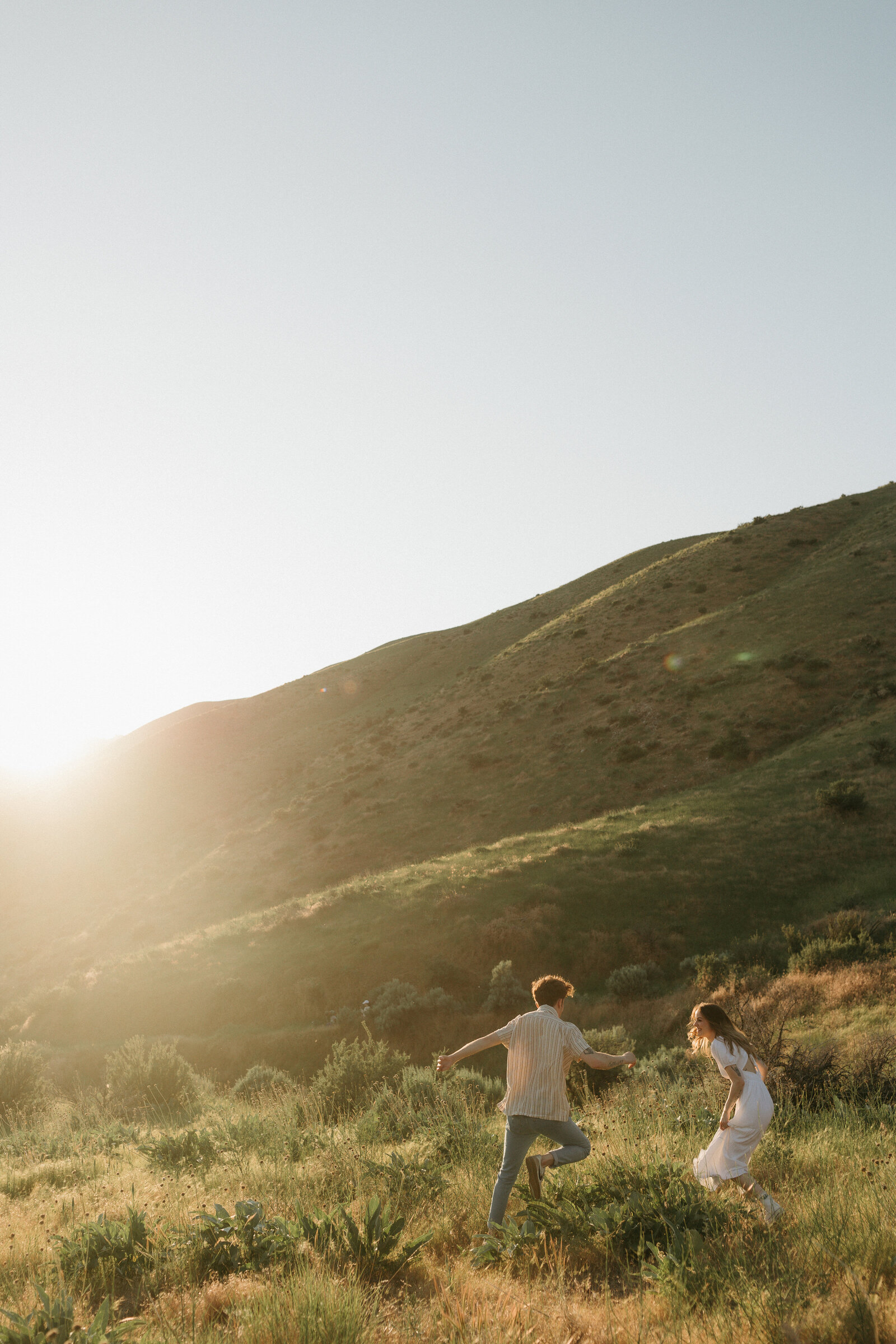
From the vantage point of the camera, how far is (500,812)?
128 feet

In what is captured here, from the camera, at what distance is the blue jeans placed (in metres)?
6.00

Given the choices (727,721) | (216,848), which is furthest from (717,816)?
(216,848)

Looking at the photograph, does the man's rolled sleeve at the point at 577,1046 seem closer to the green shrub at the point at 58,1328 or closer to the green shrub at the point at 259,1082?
the green shrub at the point at 58,1328

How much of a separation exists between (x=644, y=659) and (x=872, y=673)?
586 inches

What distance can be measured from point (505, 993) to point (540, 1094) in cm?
1610

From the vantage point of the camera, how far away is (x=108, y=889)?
50.2 metres

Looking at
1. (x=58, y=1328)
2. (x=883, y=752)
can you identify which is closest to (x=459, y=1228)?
(x=58, y=1328)

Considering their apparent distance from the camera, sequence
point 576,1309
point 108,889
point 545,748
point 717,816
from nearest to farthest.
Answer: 1. point 576,1309
2. point 717,816
3. point 545,748
4. point 108,889

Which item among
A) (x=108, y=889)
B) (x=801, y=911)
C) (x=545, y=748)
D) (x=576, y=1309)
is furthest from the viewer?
(x=108, y=889)

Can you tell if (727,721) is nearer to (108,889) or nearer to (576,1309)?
(576,1309)

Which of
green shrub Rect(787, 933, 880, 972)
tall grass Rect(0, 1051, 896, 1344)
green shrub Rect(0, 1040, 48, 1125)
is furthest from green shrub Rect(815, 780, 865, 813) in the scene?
green shrub Rect(0, 1040, 48, 1125)

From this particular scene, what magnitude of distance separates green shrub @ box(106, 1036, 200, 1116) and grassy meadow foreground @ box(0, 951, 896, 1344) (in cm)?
502

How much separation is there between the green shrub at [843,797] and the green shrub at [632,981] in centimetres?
1120

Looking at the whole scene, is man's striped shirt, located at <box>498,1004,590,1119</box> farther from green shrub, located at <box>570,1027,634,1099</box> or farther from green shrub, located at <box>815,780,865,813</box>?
green shrub, located at <box>815,780,865,813</box>
